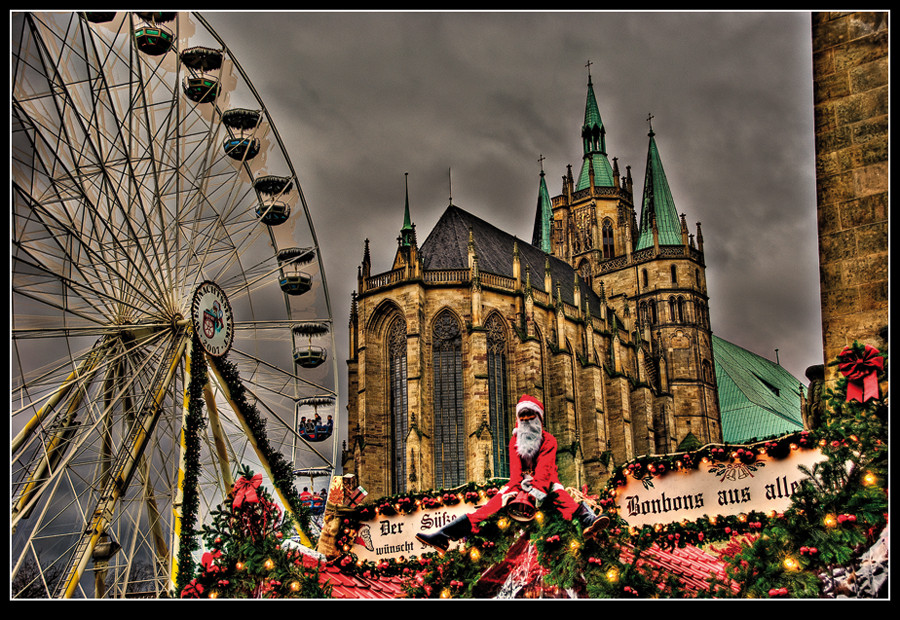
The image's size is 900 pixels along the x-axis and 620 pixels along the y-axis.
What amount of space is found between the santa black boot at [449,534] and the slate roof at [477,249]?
32.0 m

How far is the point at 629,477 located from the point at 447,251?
3353 centimetres

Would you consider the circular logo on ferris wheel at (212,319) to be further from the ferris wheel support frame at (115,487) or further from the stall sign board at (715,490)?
the stall sign board at (715,490)

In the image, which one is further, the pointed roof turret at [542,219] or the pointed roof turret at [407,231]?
the pointed roof turret at [542,219]

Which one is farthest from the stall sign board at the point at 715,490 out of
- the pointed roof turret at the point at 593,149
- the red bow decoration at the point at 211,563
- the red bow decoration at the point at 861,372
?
the pointed roof turret at the point at 593,149

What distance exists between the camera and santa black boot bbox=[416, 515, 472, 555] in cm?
974

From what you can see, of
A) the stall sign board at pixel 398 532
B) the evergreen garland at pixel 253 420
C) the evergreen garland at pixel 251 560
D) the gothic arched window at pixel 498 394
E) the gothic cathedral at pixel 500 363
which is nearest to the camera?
the evergreen garland at pixel 251 560

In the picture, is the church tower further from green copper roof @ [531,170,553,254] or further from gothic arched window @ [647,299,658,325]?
green copper roof @ [531,170,553,254]

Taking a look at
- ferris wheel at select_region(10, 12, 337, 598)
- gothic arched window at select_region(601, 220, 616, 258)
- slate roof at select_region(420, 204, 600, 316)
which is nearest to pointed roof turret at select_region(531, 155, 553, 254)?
gothic arched window at select_region(601, 220, 616, 258)

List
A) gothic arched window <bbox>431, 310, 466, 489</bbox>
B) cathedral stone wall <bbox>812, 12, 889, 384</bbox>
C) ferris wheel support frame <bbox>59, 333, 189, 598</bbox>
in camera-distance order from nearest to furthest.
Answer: cathedral stone wall <bbox>812, 12, 889, 384</bbox> → ferris wheel support frame <bbox>59, 333, 189, 598</bbox> → gothic arched window <bbox>431, 310, 466, 489</bbox>

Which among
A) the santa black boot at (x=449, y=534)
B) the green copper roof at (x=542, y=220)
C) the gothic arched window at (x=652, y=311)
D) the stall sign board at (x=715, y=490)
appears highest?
the green copper roof at (x=542, y=220)

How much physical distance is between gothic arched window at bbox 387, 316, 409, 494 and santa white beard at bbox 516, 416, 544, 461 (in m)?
29.1

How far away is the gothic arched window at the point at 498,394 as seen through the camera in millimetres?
39700
